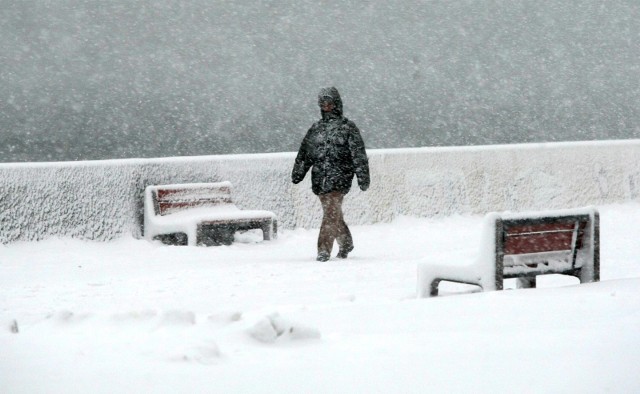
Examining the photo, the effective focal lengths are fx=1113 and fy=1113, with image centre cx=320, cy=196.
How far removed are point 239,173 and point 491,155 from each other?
335cm

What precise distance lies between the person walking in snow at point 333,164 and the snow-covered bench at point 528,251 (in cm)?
317

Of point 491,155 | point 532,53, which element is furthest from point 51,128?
point 532,53

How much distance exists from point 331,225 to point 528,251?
3.56 m

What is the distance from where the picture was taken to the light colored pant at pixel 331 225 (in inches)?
388

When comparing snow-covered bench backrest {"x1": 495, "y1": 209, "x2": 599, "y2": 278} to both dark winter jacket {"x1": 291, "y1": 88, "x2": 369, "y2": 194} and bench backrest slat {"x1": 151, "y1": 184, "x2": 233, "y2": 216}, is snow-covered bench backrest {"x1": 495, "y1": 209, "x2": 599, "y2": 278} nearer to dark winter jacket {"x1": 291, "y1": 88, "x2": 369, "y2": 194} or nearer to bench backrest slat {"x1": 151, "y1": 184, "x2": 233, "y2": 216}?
dark winter jacket {"x1": 291, "y1": 88, "x2": 369, "y2": 194}

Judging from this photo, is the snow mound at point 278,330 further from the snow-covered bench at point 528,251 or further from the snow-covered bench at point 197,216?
the snow-covered bench at point 197,216

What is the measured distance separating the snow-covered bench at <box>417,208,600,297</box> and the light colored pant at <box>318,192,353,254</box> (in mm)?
3150

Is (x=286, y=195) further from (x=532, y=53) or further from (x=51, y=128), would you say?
(x=532, y=53)

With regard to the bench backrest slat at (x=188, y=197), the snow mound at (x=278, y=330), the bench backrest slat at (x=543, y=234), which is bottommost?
the snow mound at (x=278, y=330)

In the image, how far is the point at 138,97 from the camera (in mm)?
17547

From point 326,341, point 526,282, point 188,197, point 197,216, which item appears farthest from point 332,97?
point 326,341

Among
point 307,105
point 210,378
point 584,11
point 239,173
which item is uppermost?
point 584,11

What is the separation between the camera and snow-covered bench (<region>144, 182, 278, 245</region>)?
36.4ft

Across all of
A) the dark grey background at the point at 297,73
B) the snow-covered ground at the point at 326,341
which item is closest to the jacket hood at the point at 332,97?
the snow-covered ground at the point at 326,341
